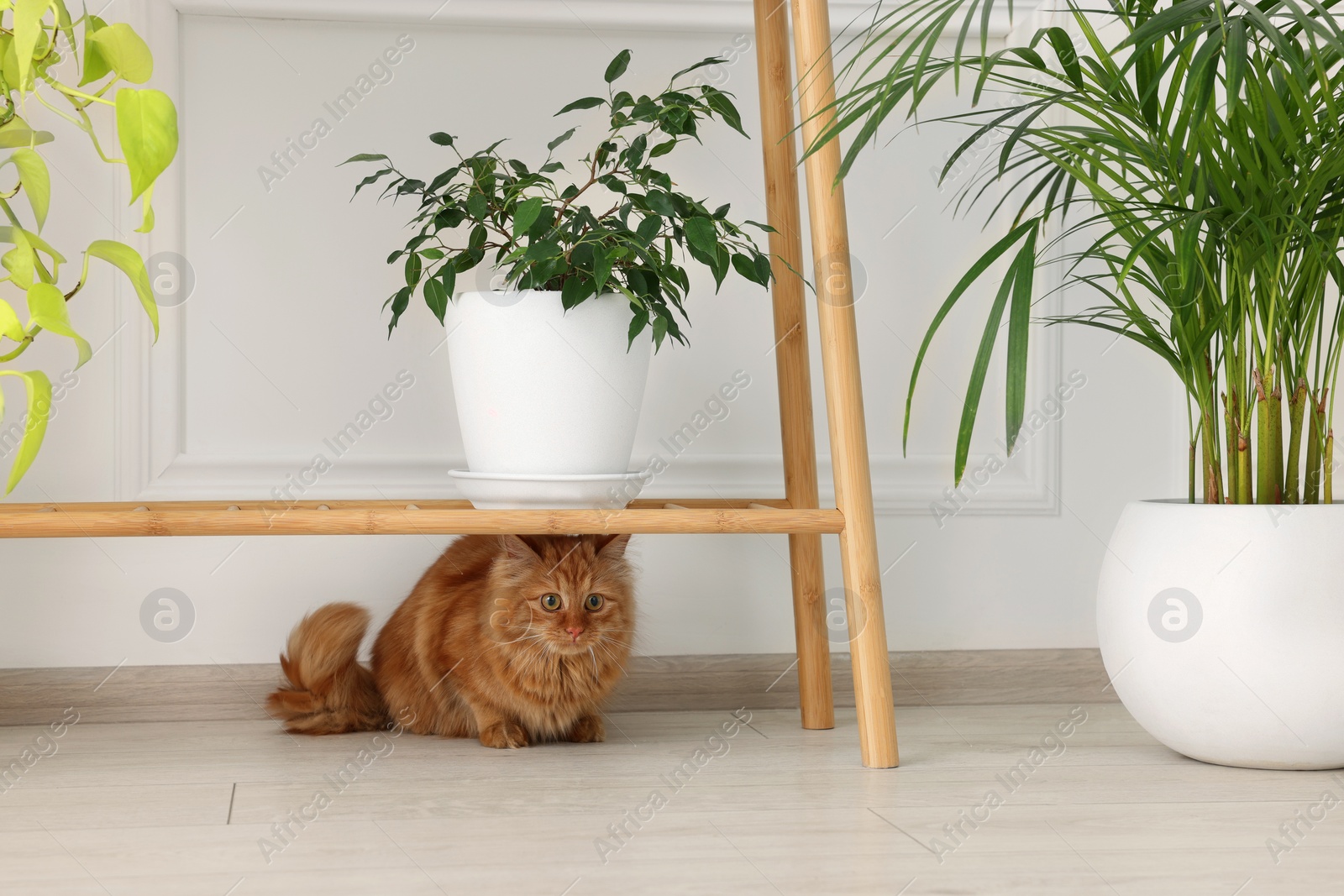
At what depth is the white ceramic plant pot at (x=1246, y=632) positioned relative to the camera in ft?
3.08

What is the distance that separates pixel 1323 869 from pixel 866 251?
2.79 feet

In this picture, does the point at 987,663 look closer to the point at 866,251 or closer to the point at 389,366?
the point at 866,251

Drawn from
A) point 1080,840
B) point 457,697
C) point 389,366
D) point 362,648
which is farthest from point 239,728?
point 1080,840

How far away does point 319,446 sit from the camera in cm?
127

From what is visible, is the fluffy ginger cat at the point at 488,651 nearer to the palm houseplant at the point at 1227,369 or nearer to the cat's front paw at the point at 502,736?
the cat's front paw at the point at 502,736

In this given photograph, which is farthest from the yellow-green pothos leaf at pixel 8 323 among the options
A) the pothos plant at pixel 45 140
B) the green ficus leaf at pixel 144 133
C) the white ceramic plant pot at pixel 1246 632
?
the white ceramic plant pot at pixel 1246 632

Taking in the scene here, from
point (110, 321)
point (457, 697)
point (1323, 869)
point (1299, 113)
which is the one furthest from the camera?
point (110, 321)

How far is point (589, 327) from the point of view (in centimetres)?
98

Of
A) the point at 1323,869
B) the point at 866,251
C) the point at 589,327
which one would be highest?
the point at 866,251

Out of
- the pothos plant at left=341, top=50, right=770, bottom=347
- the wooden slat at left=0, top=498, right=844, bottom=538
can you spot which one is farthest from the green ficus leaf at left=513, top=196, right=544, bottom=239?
the wooden slat at left=0, top=498, right=844, bottom=538

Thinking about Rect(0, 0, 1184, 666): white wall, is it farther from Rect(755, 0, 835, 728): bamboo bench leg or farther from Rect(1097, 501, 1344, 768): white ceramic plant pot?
Rect(1097, 501, 1344, 768): white ceramic plant pot

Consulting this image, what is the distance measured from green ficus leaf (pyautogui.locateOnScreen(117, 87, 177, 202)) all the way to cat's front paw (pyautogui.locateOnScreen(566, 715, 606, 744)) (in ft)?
2.17

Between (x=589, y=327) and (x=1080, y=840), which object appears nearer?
(x=1080, y=840)

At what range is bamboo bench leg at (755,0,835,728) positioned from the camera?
3.82ft
